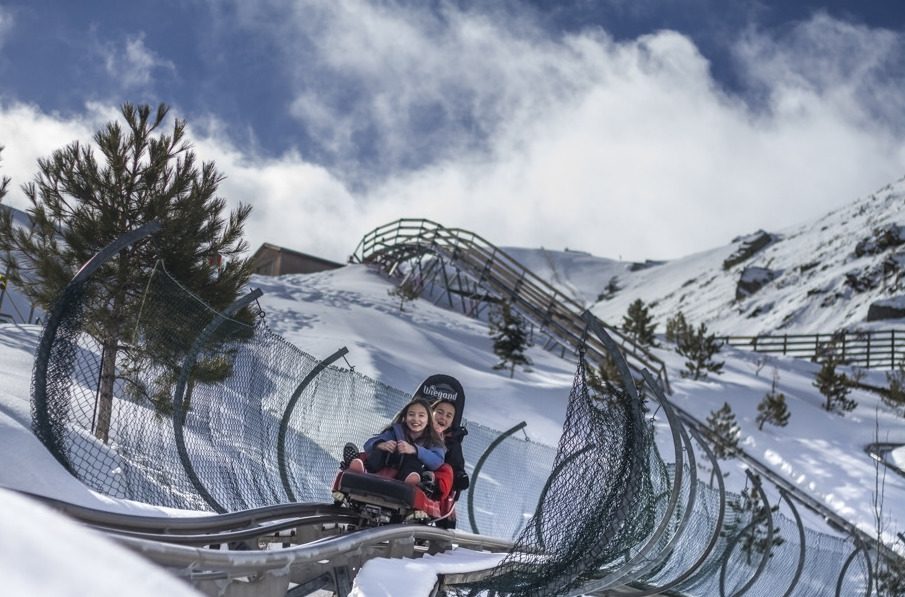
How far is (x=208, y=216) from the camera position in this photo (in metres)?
8.49

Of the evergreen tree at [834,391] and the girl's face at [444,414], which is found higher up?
the evergreen tree at [834,391]

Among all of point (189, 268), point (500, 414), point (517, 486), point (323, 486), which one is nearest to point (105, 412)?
point (323, 486)

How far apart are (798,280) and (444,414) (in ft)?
144

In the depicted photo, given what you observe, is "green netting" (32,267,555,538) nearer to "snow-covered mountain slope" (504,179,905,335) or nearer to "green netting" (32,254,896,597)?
"green netting" (32,254,896,597)

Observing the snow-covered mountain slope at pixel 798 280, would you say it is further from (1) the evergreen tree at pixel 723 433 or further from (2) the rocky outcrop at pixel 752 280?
(1) the evergreen tree at pixel 723 433

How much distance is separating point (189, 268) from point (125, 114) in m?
1.81

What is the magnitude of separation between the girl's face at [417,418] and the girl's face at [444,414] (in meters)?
0.41

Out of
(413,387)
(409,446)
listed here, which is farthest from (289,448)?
(413,387)

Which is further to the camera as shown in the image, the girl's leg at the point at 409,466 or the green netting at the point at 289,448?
the girl's leg at the point at 409,466

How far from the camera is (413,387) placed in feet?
49.3

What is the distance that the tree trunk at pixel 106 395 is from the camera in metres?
5.43

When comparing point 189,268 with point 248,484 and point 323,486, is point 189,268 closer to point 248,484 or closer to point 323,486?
point 323,486

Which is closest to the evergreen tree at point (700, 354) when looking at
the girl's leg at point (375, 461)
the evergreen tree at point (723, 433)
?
the evergreen tree at point (723, 433)

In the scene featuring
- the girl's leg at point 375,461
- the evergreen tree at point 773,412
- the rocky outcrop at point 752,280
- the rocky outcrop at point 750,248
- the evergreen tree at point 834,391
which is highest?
the rocky outcrop at point 750,248
